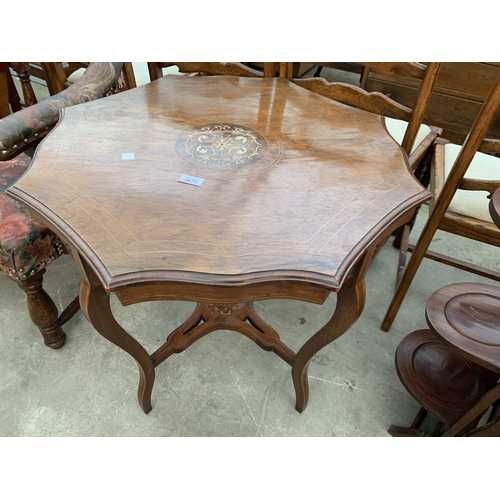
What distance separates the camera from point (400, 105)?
1.37 metres

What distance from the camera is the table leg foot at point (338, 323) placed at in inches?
40.5

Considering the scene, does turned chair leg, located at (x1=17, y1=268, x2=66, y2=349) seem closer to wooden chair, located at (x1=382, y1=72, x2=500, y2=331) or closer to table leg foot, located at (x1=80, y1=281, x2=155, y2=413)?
Result: table leg foot, located at (x1=80, y1=281, x2=155, y2=413)

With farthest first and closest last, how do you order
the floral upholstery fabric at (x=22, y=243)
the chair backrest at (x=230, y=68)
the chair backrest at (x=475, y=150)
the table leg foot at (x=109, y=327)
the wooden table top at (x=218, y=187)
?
1. the chair backrest at (x=230, y=68)
2. the floral upholstery fabric at (x=22, y=243)
3. the chair backrest at (x=475, y=150)
4. the table leg foot at (x=109, y=327)
5. the wooden table top at (x=218, y=187)

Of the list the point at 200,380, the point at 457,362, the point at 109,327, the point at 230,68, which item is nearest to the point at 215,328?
the point at 200,380

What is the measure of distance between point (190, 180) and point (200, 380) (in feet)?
2.88

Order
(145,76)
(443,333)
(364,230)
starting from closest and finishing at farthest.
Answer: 1. (364,230)
2. (443,333)
3. (145,76)

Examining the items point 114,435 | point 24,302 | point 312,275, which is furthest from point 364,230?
point 24,302

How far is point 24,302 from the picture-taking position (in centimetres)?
176

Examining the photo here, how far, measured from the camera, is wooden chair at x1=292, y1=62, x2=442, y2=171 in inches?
49.7

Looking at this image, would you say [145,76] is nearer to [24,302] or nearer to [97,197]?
[24,302]

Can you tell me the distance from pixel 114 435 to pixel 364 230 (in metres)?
1.16

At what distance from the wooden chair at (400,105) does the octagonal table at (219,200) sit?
0.08m

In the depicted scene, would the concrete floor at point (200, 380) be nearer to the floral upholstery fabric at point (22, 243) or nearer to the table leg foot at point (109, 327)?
the table leg foot at point (109, 327)

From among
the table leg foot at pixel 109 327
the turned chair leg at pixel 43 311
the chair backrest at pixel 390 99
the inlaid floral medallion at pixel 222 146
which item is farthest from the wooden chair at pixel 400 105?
the turned chair leg at pixel 43 311
